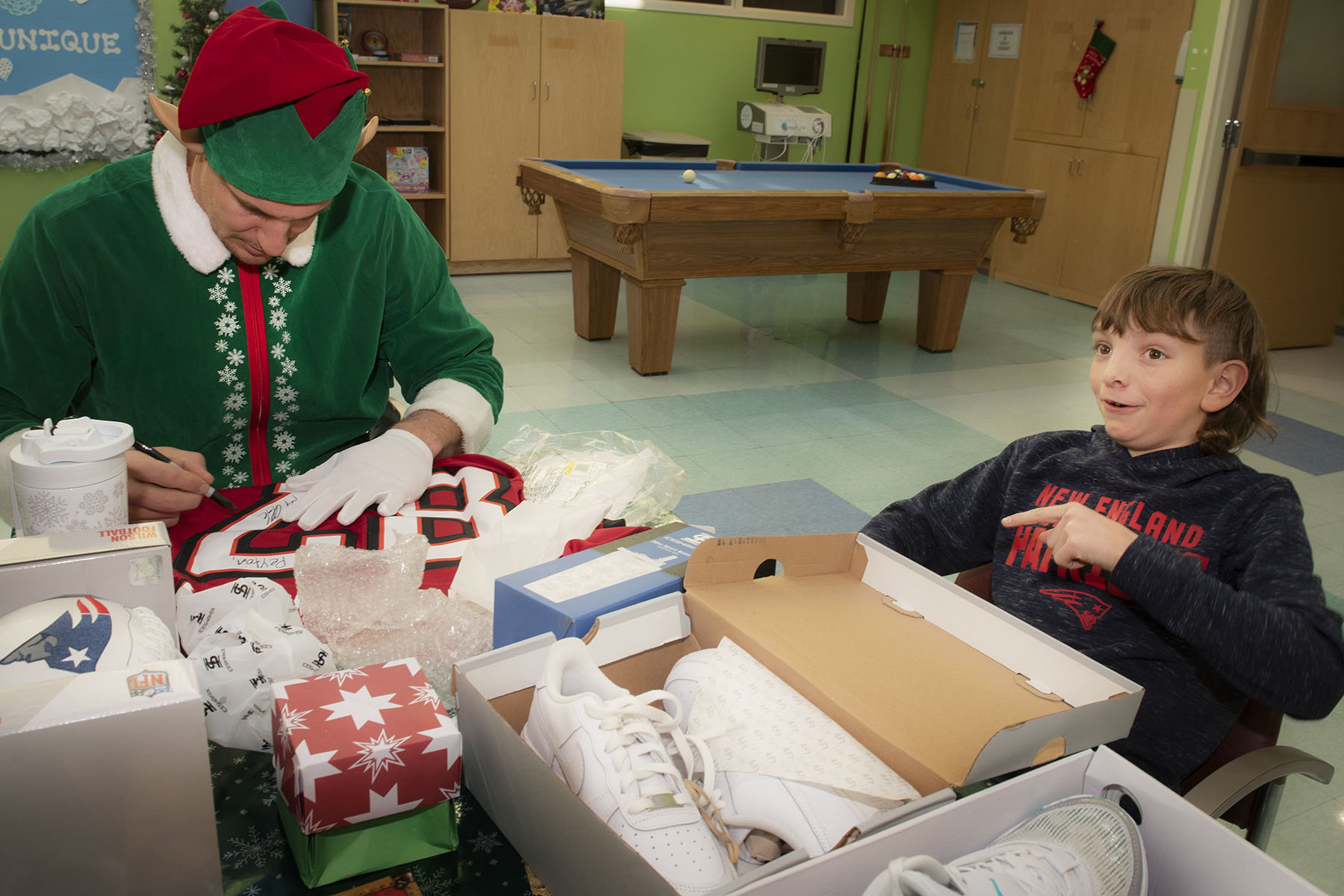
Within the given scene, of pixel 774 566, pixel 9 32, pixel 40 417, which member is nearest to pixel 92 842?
pixel 774 566

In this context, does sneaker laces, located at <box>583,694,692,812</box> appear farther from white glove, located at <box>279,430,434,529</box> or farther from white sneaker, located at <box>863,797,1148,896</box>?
white glove, located at <box>279,430,434,529</box>

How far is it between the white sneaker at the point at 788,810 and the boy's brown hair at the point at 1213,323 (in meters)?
0.81

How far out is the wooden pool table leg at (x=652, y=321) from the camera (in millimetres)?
3988

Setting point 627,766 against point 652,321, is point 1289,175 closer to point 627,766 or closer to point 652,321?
point 652,321

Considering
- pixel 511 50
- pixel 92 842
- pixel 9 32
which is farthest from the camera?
pixel 511 50

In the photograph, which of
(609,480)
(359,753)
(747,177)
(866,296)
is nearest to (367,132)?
(609,480)

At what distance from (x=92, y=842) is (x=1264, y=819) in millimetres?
1077

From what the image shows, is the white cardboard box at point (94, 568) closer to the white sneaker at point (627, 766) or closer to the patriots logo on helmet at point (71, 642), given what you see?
the patriots logo on helmet at point (71, 642)

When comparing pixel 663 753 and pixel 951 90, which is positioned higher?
pixel 951 90

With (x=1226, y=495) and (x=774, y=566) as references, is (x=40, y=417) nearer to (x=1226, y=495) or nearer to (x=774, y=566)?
(x=774, y=566)

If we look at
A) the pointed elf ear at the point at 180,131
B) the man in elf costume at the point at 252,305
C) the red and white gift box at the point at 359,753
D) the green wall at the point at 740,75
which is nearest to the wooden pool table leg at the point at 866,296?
the green wall at the point at 740,75

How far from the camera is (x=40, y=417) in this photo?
1277mm

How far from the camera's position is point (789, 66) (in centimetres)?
655

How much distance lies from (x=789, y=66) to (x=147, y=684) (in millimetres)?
6611
